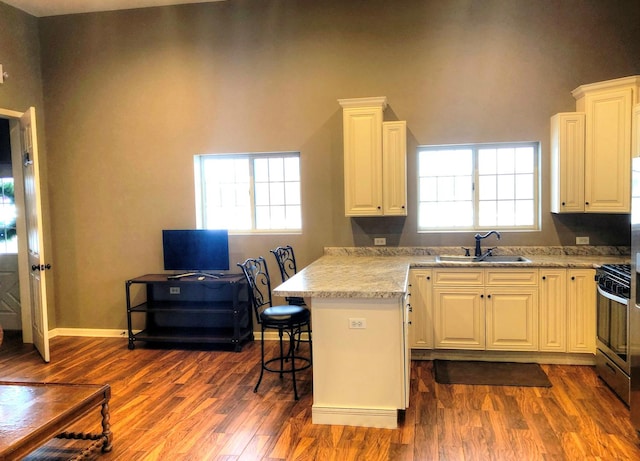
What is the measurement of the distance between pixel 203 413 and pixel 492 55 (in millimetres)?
3917

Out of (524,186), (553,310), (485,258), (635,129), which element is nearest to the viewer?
(635,129)

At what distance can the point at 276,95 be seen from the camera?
4.79 m

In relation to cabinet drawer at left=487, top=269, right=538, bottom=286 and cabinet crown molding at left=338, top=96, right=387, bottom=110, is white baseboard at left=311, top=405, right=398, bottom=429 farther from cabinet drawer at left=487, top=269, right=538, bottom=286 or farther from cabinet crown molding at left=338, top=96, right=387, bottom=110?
cabinet crown molding at left=338, top=96, right=387, bottom=110

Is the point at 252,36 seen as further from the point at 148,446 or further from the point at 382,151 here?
the point at 148,446

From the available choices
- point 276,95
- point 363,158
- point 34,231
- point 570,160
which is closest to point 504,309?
point 570,160

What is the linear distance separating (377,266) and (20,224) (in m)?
3.69

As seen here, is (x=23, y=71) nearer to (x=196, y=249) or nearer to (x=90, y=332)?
(x=196, y=249)

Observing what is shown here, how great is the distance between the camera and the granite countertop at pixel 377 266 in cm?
290

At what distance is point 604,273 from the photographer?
3.53m

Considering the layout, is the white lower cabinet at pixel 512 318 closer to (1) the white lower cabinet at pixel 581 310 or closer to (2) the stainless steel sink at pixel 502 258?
(1) the white lower cabinet at pixel 581 310

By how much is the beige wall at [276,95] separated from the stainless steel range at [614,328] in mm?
988

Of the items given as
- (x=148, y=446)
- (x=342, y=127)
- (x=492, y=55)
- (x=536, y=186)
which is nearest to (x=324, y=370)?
(x=148, y=446)

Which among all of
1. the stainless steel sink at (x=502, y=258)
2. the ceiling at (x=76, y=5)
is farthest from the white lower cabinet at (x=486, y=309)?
the ceiling at (x=76, y=5)

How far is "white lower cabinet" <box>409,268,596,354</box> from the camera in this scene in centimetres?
393
